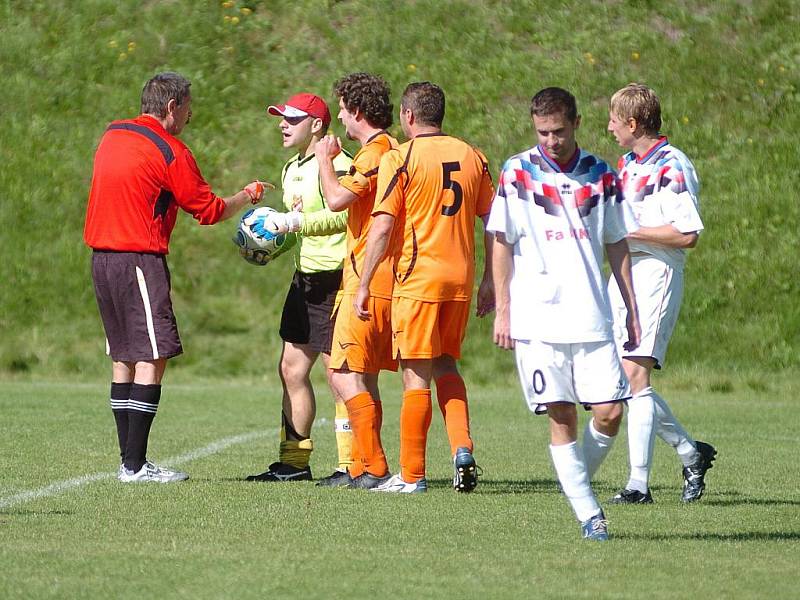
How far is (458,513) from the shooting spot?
718 cm

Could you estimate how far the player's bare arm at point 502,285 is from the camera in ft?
20.3

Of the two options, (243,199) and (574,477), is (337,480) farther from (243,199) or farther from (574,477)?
(574,477)

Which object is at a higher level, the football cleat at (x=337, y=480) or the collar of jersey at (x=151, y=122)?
the collar of jersey at (x=151, y=122)

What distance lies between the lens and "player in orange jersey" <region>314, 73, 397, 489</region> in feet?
26.7

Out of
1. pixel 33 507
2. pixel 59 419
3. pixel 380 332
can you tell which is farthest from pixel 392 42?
pixel 33 507

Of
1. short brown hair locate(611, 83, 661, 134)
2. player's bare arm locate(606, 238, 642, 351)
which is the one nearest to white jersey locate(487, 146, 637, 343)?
player's bare arm locate(606, 238, 642, 351)

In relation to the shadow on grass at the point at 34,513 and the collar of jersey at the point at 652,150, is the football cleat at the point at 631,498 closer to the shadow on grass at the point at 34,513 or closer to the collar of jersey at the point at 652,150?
the collar of jersey at the point at 652,150

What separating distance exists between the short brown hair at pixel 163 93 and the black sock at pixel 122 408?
5.13 ft

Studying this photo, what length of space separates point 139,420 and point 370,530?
2.23m

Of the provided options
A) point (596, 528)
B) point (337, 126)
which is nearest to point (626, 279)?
point (596, 528)

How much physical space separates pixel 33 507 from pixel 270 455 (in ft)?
10.4

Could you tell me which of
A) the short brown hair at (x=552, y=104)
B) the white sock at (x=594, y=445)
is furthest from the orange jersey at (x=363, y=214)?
the short brown hair at (x=552, y=104)

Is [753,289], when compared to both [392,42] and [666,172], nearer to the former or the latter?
[392,42]

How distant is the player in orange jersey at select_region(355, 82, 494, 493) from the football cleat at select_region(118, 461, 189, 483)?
118cm
